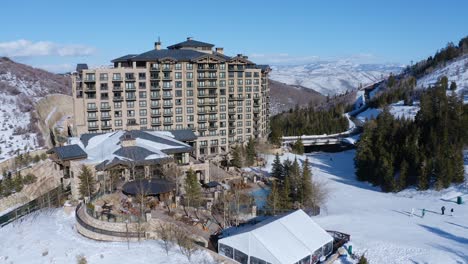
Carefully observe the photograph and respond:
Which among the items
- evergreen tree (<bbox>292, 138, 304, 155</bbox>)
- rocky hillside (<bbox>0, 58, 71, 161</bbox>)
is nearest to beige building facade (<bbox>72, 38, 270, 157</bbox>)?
evergreen tree (<bbox>292, 138, 304, 155</bbox>)

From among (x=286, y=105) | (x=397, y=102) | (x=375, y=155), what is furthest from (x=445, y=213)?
(x=286, y=105)

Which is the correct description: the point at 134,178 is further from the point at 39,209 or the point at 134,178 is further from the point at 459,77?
the point at 459,77

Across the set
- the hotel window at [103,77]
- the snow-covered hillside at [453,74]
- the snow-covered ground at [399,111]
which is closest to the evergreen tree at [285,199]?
the hotel window at [103,77]

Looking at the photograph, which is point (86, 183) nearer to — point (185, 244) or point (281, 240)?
point (185, 244)

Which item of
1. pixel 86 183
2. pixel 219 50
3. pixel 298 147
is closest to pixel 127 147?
pixel 86 183

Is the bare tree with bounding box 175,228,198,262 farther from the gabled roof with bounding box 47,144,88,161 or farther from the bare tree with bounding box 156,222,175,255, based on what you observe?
the gabled roof with bounding box 47,144,88,161

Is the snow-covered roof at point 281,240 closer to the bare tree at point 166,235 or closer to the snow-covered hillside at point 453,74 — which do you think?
the bare tree at point 166,235
